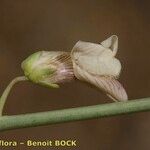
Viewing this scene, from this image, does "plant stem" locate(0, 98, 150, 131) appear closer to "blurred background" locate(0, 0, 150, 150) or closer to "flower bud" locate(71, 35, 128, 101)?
"flower bud" locate(71, 35, 128, 101)

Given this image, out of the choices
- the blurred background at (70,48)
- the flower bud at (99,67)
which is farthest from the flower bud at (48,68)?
the blurred background at (70,48)

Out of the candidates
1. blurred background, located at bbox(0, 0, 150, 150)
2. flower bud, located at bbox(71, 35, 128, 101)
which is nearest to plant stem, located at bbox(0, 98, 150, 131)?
flower bud, located at bbox(71, 35, 128, 101)

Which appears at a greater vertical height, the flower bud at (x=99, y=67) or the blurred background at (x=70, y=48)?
the flower bud at (x=99, y=67)

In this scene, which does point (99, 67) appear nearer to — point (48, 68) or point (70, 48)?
point (48, 68)

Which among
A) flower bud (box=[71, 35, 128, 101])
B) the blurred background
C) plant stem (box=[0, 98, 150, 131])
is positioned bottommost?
the blurred background

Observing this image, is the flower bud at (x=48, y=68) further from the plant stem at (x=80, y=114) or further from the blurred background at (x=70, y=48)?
the blurred background at (x=70, y=48)

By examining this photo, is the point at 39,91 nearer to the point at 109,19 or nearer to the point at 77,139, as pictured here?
the point at 77,139
